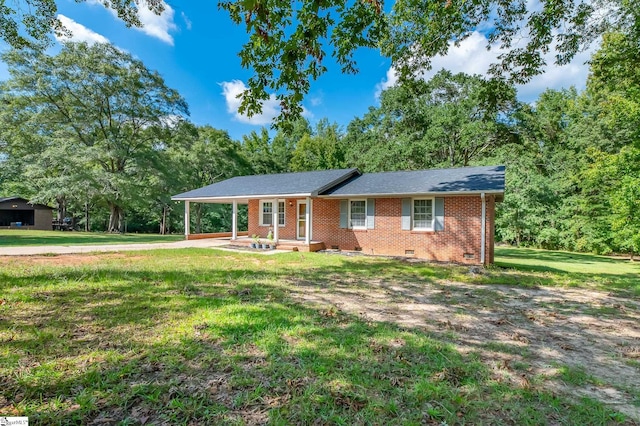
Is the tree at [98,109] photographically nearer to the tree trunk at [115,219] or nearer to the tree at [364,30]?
the tree trunk at [115,219]

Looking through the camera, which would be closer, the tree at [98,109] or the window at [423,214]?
the window at [423,214]

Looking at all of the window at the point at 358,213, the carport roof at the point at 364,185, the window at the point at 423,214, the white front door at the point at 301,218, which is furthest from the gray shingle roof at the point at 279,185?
the window at the point at 423,214

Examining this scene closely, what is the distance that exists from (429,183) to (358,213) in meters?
3.28

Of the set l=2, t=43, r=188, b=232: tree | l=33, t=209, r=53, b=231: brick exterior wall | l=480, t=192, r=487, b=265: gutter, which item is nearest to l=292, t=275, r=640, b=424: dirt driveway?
l=480, t=192, r=487, b=265: gutter

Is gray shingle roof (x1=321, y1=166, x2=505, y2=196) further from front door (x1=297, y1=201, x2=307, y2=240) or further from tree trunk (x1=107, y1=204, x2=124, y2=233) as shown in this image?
tree trunk (x1=107, y1=204, x2=124, y2=233)

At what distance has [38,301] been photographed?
5.02 metres

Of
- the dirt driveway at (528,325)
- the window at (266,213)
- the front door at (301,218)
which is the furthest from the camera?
the window at (266,213)

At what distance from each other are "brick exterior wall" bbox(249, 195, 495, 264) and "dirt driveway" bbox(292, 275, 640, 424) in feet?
14.9

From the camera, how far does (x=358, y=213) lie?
14.1 meters

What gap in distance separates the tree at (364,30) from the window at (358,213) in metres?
5.87

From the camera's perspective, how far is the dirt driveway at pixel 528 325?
3.04 metres

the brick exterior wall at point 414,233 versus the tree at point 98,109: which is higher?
the tree at point 98,109

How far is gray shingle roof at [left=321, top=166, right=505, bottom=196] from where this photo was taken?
449 inches

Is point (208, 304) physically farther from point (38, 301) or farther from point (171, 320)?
point (38, 301)
